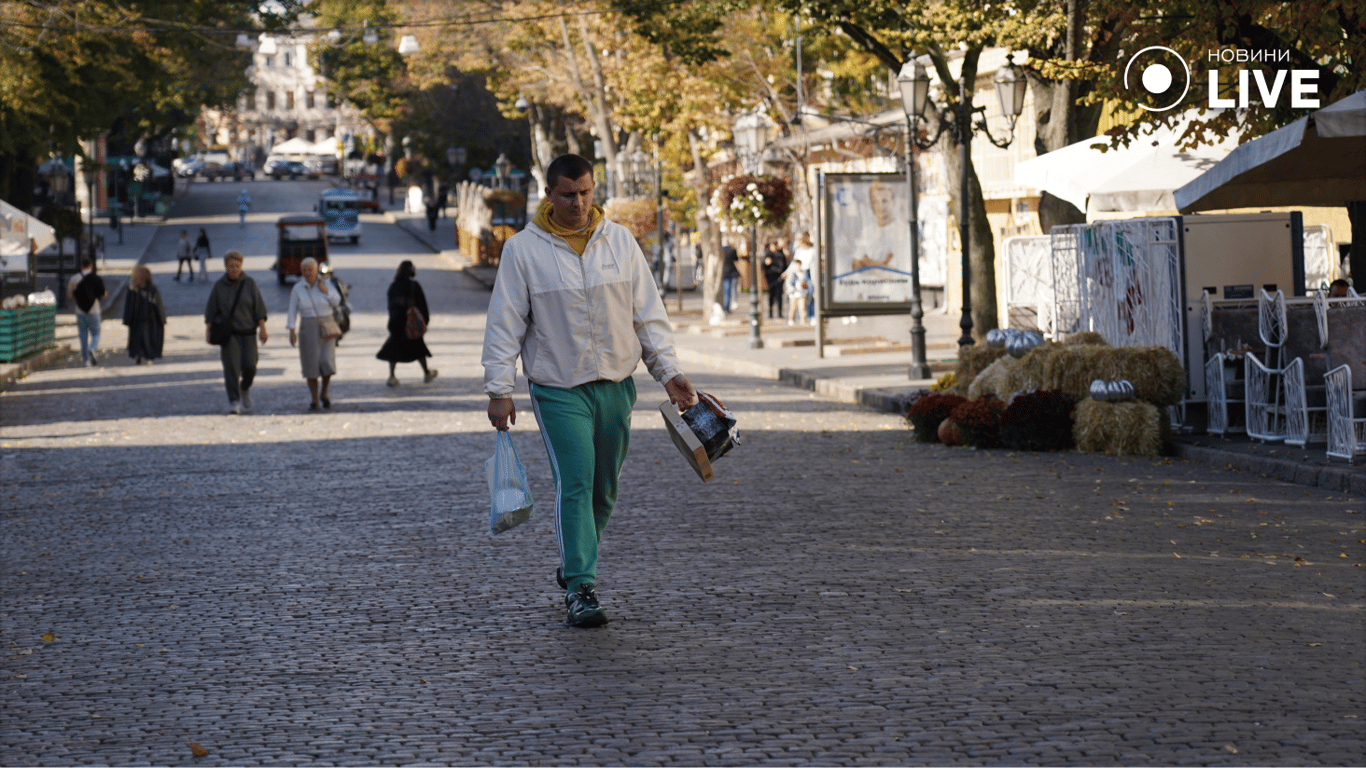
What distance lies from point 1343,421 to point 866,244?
12744 mm

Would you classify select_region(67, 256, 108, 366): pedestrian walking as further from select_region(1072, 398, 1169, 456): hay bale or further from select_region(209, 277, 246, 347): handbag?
select_region(1072, 398, 1169, 456): hay bale

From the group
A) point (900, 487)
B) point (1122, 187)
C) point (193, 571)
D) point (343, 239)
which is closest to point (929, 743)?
point (193, 571)

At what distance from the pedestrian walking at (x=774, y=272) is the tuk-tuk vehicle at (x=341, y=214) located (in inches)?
1311

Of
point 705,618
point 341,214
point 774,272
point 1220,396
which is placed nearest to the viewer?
point 705,618

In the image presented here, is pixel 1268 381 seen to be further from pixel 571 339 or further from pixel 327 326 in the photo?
pixel 327 326

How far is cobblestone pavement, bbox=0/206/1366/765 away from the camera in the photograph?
17.5 ft

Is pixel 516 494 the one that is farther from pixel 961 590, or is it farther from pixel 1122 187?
pixel 1122 187

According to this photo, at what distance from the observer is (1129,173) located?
1667 centimetres

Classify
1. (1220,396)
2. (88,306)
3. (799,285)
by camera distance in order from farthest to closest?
1. (799,285)
2. (88,306)
3. (1220,396)

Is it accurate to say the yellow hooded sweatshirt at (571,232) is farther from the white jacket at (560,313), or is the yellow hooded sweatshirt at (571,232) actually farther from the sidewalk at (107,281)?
the sidewalk at (107,281)

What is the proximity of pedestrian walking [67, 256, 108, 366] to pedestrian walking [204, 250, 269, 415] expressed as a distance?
378 inches

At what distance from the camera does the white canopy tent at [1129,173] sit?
1642 centimetres

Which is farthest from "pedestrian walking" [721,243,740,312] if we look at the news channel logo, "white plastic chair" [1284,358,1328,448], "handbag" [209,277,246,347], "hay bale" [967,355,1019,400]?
"white plastic chair" [1284,358,1328,448]

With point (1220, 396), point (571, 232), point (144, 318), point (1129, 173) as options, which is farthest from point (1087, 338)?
point (144, 318)
